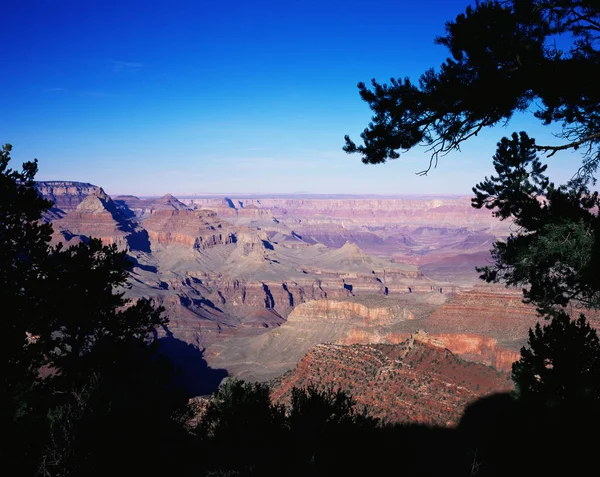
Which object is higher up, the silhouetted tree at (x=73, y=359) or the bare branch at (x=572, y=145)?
the bare branch at (x=572, y=145)

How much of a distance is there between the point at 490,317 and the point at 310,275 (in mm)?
116066

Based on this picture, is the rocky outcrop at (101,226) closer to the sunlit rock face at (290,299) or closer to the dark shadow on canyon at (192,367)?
the sunlit rock face at (290,299)

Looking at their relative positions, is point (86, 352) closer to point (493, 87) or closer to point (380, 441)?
point (380, 441)

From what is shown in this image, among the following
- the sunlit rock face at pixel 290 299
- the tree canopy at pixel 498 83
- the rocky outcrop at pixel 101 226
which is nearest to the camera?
the tree canopy at pixel 498 83

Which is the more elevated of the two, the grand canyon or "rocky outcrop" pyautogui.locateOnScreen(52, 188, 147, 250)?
"rocky outcrop" pyautogui.locateOnScreen(52, 188, 147, 250)

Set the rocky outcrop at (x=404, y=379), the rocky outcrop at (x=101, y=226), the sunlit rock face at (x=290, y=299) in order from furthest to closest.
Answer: the rocky outcrop at (x=101, y=226)
the sunlit rock face at (x=290, y=299)
the rocky outcrop at (x=404, y=379)

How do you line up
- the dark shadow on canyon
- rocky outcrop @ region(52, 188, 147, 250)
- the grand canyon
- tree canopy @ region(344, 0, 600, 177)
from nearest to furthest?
tree canopy @ region(344, 0, 600, 177), the grand canyon, the dark shadow on canyon, rocky outcrop @ region(52, 188, 147, 250)

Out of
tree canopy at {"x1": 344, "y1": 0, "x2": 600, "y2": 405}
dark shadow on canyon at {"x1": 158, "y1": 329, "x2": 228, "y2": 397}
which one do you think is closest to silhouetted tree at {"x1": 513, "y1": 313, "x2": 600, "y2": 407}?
tree canopy at {"x1": 344, "y1": 0, "x2": 600, "y2": 405}

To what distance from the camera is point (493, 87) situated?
26.3 feet

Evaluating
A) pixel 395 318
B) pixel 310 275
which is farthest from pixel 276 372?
pixel 310 275

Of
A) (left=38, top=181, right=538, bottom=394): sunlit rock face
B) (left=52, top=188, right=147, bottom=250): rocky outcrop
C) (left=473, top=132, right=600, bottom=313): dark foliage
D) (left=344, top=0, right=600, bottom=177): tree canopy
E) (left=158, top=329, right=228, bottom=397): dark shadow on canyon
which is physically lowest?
(left=158, top=329, right=228, bottom=397): dark shadow on canyon

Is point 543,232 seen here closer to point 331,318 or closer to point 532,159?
point 532,159

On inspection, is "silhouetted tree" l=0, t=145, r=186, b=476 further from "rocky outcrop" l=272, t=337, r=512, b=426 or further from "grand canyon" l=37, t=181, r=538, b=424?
"rocky outcrop" l=272, t=337, r=512, b=426

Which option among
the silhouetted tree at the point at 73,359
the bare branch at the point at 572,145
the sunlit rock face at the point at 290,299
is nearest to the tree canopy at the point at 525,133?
the bare branch at the point at 572,145
